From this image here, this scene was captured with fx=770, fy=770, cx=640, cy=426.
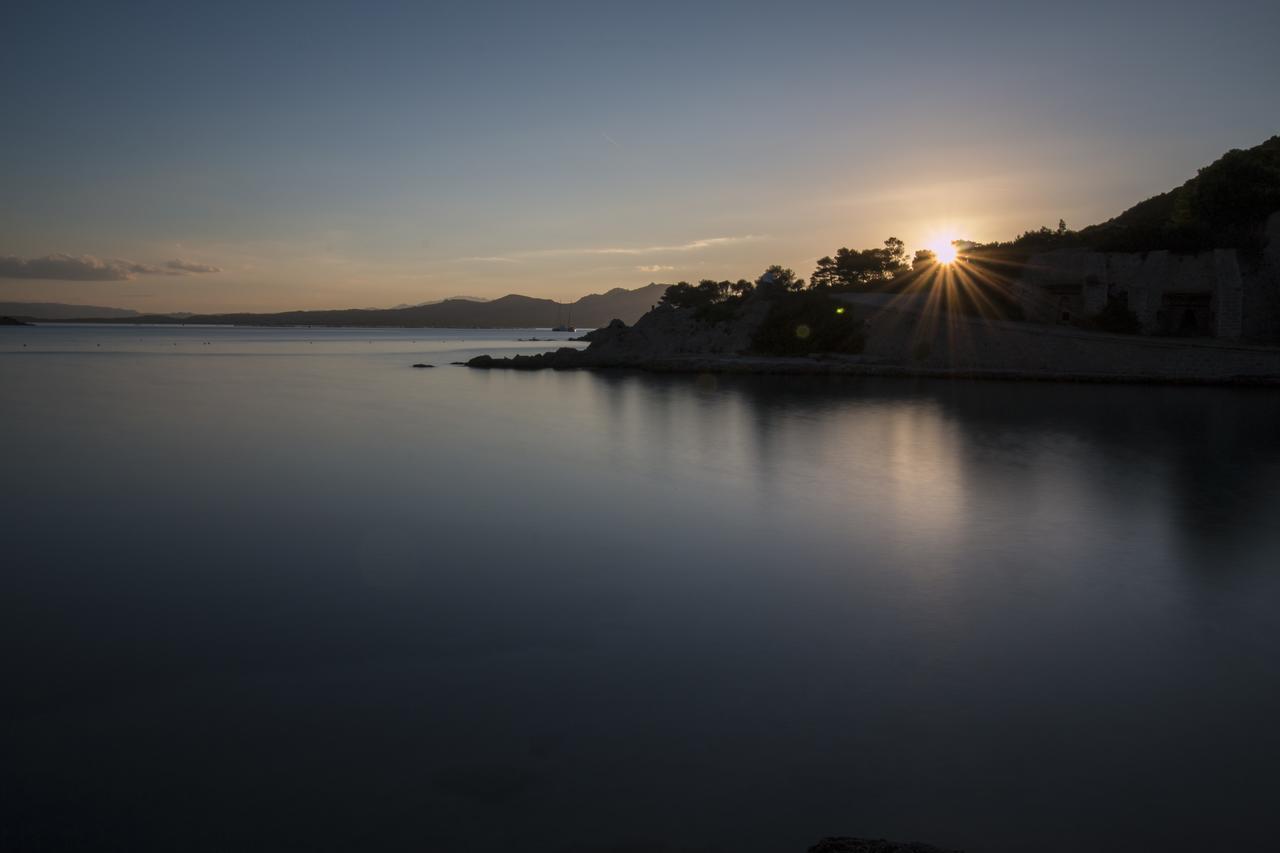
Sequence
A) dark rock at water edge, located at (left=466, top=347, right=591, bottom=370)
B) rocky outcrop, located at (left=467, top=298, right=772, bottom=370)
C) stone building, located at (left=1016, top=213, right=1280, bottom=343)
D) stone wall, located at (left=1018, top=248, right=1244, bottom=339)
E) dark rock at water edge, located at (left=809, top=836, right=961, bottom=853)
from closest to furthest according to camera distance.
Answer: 1. dark rock at water edge, located at (left=809, top=836, right=961, bottom=853)
2. stone building, located at (left=1016, top=213, right=1280, bottom=343)
3. stone wall, located at (left=1018, top=248, right=1244, bottom=339)
4. dark rock at water edge, located at (left=466, top=347, right=591, bottom=370)
5. rocky outcrop, located at (left=467, top=298, right=772, bottom=370)

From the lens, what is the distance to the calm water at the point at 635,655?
4691 millimetres

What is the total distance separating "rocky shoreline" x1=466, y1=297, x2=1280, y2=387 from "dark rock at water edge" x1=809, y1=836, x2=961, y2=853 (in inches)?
1675

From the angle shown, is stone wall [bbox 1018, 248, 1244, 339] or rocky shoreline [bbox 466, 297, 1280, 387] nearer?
rocky shoreline [bbox 466, 297, 1280, 387]

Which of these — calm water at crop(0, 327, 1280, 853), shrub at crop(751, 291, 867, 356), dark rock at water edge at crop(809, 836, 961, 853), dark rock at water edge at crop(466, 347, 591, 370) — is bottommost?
calm water at crop(0, 327, 1280, 853)

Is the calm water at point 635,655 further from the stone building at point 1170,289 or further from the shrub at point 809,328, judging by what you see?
the shrub at point 809,328

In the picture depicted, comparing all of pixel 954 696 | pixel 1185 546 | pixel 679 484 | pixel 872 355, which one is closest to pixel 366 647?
pixel 954 696

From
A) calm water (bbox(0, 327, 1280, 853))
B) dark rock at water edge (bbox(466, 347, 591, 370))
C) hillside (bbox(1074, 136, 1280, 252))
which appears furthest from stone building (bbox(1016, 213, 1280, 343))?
calm water (bbox(0, 327, 1280, 853))

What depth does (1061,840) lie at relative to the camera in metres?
4.37

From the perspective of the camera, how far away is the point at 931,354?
4809 centimetres

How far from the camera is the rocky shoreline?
3944 centimetres

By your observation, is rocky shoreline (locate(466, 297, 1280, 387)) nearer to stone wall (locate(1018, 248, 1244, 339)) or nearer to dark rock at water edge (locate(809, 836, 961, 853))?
stone wall (locate(1018, 248, 1244, 339))

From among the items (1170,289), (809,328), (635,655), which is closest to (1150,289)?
(1170,289)

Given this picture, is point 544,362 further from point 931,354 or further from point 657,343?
point 931,354

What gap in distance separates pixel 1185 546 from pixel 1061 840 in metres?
8.70
